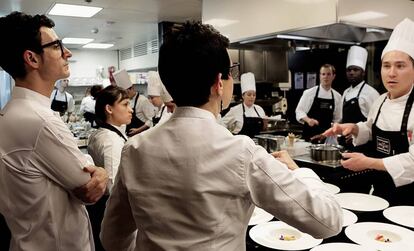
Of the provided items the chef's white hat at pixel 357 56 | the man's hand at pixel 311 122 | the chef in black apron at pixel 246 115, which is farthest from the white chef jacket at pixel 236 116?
the chef's white hat at pixel 357 56

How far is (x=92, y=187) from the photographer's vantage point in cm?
132

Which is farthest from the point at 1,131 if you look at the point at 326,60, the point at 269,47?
the point at 326,60

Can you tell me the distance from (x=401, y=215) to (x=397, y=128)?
73cm

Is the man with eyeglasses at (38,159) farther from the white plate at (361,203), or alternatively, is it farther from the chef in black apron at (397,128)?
the chef in black apron at (397,128)

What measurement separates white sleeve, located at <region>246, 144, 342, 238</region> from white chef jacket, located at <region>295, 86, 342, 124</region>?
3295mm

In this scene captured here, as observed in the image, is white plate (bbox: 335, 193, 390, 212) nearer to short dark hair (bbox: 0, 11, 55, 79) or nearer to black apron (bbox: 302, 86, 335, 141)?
short dark hair (bbox: 0, 11, 55, 79)

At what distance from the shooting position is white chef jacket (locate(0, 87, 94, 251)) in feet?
4.05

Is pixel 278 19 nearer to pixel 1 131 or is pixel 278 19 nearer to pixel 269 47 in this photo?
pixel 269 47

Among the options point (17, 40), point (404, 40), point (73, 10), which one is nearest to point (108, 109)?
point (17, 40)

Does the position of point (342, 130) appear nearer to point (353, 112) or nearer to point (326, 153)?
point (326, 153)

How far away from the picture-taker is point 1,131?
1.25 m

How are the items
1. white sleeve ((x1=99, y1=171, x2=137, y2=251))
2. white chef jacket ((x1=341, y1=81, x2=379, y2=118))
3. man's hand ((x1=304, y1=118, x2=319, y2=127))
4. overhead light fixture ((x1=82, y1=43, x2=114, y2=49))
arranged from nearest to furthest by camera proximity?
white sleeve ((x1=99, y1=171, x2=137, y2=251)) < white chef jacket ((x1=341, y1=81, x2=379, y2=118)) < man's hand ((x1=304, y1=118, x2=319, y2=127)) < overhead light fixture ((x1=82, y1=43, x2=114, y2=49))

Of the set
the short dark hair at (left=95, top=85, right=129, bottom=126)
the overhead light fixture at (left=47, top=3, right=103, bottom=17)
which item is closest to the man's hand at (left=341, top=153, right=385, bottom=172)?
the short dark hair at (left=95, top=85, right=129, bottom=126)

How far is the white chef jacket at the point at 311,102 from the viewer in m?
4.15
